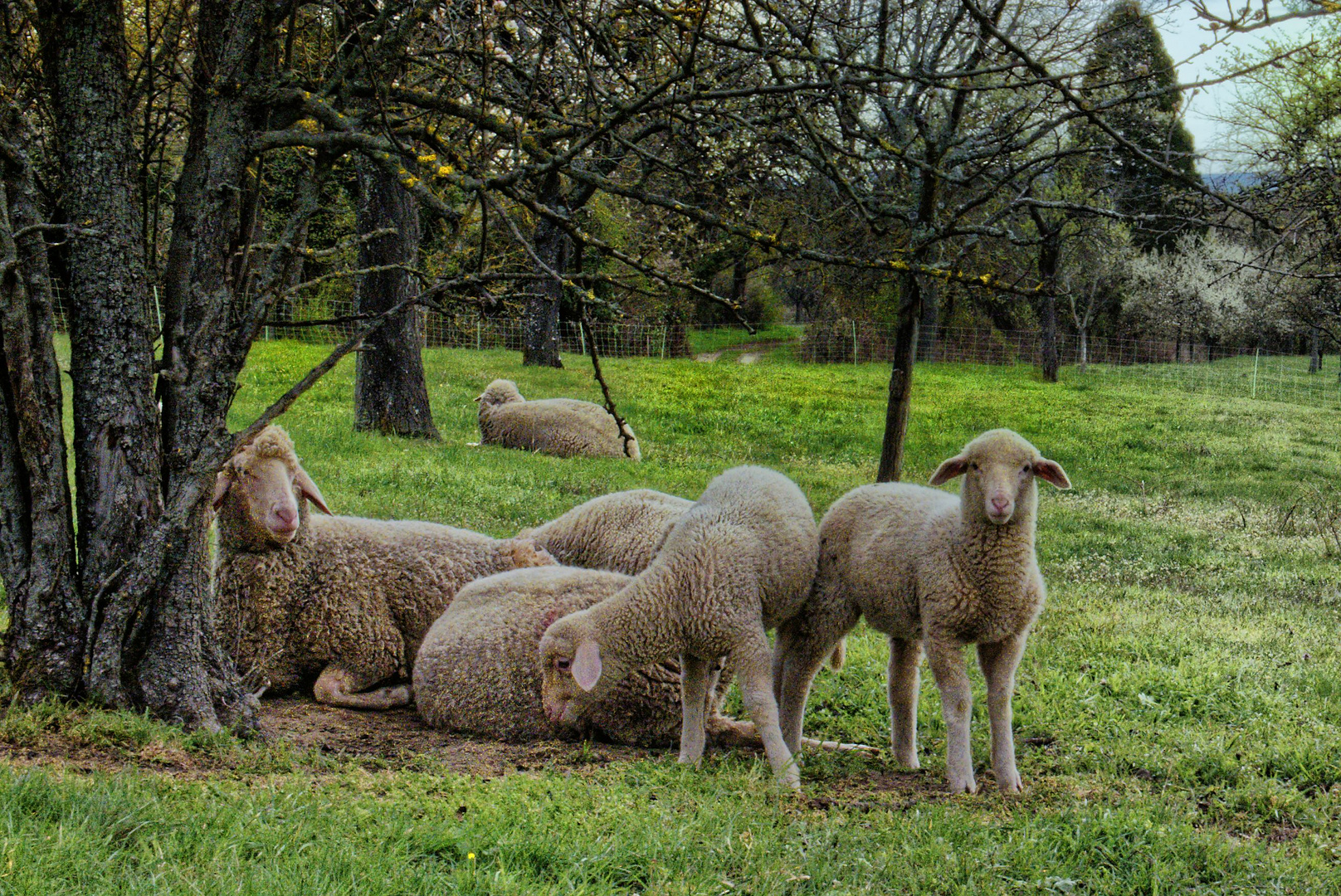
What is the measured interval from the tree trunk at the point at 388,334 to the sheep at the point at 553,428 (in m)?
1.51

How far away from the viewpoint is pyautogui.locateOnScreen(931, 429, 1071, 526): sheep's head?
15.8 ft

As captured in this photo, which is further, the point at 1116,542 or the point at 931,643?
the point at 1116,542

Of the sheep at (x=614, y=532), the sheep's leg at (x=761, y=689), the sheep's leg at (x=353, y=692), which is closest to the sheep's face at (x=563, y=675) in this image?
the sheep's leg at (x=761, y=689)

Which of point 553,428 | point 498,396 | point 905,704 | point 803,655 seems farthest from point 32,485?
point 498,396

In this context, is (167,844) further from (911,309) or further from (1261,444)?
(1261,444)

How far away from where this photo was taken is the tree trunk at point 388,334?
43.3ft

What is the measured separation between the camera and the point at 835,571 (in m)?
5.36

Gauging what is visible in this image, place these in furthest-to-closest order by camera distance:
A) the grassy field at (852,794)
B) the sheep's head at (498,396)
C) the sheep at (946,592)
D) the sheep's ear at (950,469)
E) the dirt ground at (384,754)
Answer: the sheep's head at (498,396), the sheep's ear at (950,469), the sheep at (946,592), the dirt ground at (384,754), the grassy field at (852,794)

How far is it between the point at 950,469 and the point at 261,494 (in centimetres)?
362

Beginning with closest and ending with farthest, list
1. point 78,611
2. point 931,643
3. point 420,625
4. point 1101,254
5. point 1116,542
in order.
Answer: point 78,611 < point 931,643 < point 420,625 < point 1116,542 < point 1101,254

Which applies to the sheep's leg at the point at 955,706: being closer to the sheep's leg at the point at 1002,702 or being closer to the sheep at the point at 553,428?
the sheep's leg at the point at 1002,702

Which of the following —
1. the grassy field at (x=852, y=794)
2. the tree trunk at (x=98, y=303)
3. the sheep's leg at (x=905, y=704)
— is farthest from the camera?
the sheep's leg at (x=905, y=704)

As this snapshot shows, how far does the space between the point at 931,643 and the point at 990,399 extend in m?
19.1

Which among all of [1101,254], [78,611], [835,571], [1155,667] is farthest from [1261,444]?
[78,611]
